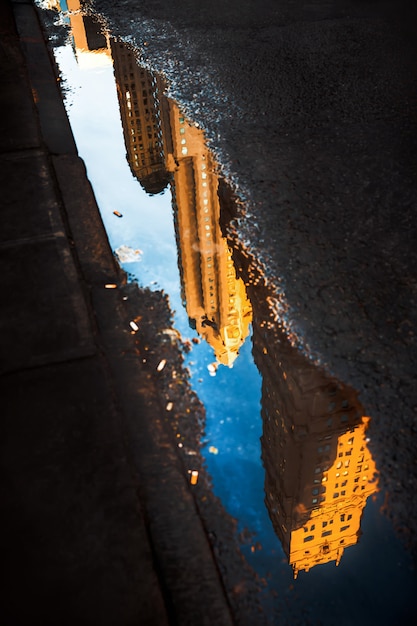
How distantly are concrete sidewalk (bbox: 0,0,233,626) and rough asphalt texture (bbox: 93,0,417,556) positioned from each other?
28.3 inches

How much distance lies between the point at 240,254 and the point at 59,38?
4780mm

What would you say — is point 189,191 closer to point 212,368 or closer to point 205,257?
point 205,257

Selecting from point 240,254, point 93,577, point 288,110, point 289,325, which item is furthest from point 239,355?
point 288,110

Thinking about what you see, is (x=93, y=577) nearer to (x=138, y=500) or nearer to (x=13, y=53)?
(x=138, y=500)

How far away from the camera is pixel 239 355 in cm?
233

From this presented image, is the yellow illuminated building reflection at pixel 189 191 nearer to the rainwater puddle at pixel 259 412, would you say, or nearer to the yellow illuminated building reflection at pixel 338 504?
the rainwater puddle at pixel 259 412

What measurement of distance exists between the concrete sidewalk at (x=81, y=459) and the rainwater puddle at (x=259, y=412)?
0.61ft

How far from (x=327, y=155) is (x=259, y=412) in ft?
6.95

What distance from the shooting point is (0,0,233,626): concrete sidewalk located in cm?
155

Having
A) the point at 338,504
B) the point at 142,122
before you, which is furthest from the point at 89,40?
the point at 338,504

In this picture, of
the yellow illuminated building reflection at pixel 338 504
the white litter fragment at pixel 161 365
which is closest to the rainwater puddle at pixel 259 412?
the yellow illuminated building reflection at pixel 338 504

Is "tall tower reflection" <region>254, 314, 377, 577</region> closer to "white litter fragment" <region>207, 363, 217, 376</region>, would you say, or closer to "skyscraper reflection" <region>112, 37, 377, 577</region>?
"skyscraper reflection" <region>112, 37, 377, 577</region>

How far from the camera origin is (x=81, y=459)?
74.1 inches

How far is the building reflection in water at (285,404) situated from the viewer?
1746mm
